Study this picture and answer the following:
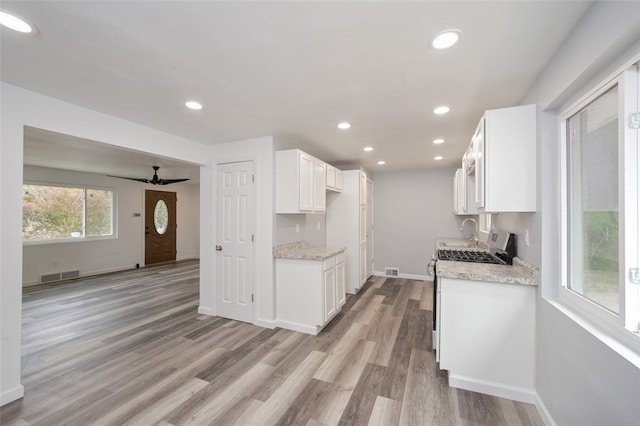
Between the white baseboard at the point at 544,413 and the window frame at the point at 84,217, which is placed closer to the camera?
the white baseboard at the point at 544,413

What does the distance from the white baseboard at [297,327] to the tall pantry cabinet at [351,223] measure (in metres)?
1.69

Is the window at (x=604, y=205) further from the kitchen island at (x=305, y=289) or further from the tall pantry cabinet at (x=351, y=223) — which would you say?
the tall pantry cabinet at (x=351, y=223)

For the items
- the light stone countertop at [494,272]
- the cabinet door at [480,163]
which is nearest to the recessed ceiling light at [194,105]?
the cabinet door at [480,163]

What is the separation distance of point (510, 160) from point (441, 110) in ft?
2.81

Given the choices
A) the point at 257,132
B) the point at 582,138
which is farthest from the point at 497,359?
the point at 257,132

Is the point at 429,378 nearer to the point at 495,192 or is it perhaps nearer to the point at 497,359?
the point at 497,359

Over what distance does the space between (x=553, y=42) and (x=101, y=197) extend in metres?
8.40

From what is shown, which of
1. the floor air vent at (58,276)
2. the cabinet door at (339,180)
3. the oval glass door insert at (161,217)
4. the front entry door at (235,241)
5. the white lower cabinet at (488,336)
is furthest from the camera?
the oval glass door insert at (161,217)

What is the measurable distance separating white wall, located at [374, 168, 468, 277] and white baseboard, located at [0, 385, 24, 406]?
18.2 ft

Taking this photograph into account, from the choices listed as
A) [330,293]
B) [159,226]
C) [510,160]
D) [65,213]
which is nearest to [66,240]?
[65,213]

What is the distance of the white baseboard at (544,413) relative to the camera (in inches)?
64.4

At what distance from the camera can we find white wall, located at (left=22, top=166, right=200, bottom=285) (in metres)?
5.29

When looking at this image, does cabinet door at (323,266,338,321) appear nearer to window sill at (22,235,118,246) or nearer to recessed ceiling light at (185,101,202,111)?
recessed ceiling light at (185,101,202,111)

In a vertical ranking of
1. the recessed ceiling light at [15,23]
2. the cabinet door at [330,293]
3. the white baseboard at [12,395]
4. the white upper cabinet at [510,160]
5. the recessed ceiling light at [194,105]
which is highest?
the recessed ceiling light at [194,105]
